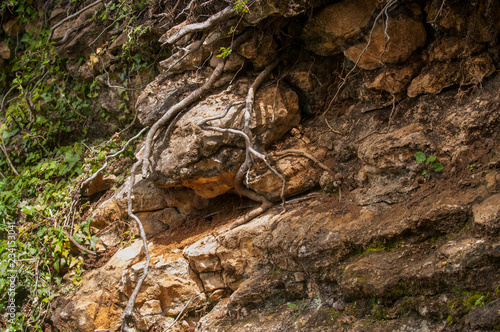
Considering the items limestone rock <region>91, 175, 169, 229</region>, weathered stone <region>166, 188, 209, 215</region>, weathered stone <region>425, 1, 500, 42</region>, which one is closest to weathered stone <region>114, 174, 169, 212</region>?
limestone rock <region>91, 175, 169, 229</region>

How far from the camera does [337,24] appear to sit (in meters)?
4.02

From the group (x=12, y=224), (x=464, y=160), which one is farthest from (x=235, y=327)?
(x=12, y=224)

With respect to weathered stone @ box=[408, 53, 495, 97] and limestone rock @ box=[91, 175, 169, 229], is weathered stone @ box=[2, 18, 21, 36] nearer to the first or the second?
limestone rock @ box=[91, 175, 169, 229]

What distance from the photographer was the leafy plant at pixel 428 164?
10.6 ft

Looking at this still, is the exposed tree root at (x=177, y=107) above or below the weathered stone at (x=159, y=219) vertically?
above

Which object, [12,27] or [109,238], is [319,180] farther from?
[12,27]

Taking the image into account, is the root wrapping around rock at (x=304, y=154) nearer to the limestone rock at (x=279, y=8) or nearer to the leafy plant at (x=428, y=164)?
the leafy plant at (x=428, y=164)

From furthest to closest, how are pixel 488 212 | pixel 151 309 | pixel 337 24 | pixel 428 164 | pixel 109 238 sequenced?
pixel 109 238 < pixel 151 309 < pixel 337 24 < pixel 428 164 < pixel 488 212

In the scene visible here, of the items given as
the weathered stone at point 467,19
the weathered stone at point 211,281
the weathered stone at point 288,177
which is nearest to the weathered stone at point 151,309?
the weathered stone at point 211,281

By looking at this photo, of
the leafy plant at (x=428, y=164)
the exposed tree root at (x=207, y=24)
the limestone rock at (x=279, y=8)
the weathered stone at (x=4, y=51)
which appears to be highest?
the weathered stone at (x=4, y=51)

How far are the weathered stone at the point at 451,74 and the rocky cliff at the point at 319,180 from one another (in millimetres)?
12

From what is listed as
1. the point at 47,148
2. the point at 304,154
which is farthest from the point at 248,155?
the point at 47,148

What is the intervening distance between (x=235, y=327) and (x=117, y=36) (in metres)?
4.91

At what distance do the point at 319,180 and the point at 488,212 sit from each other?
69.4 inches
